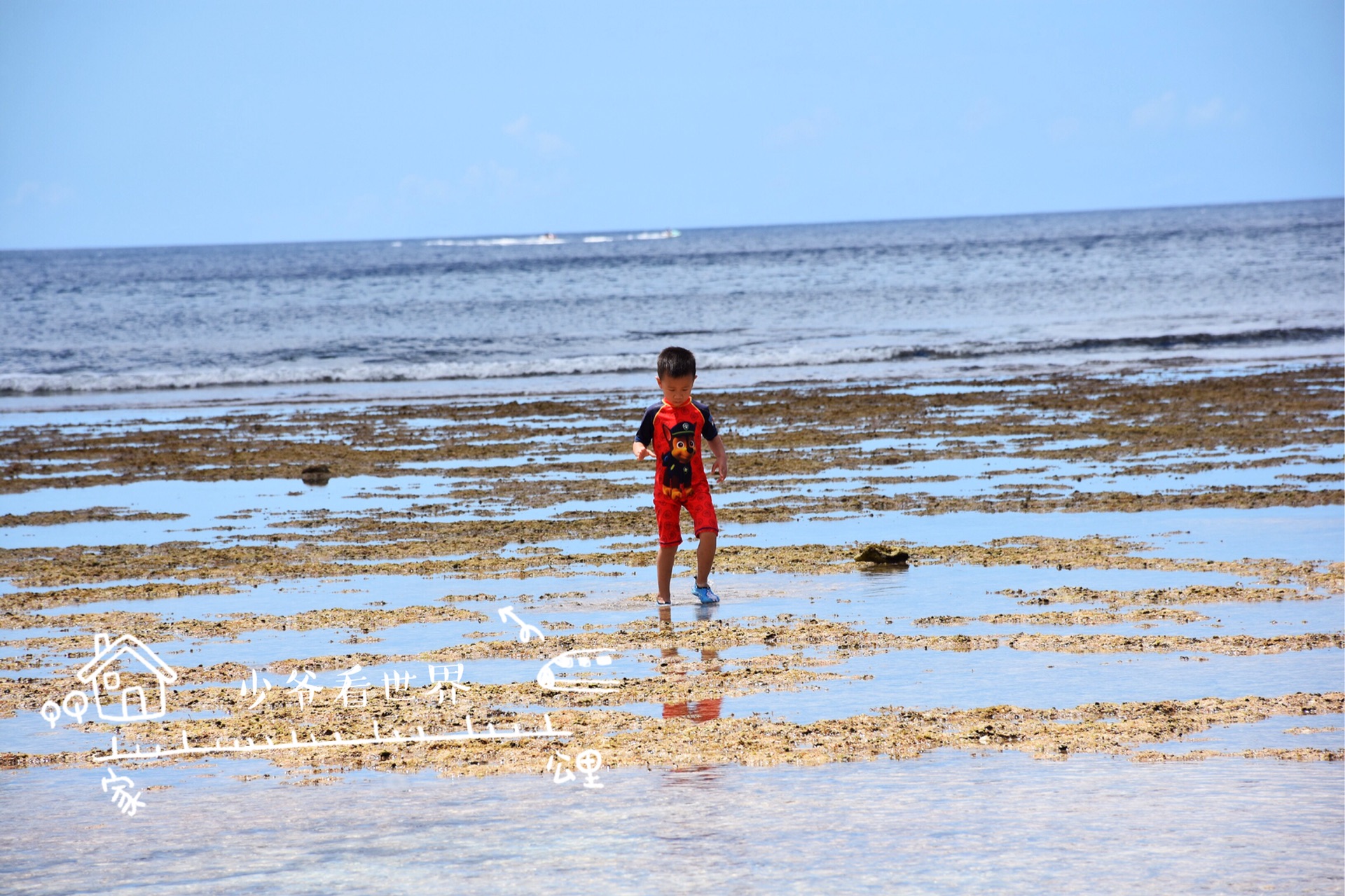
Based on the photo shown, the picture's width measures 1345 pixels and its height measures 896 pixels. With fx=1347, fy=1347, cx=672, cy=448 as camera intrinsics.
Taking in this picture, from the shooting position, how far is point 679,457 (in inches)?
320

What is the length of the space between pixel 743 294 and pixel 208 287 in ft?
128

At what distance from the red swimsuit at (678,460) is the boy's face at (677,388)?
4 cm

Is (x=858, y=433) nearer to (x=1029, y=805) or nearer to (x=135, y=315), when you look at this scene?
(x=1029, y=805)

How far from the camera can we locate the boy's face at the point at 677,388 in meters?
7.97

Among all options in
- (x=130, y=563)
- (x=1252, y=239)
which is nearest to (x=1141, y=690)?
(x=130, y=563)

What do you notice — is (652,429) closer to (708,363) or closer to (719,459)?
(719,459)

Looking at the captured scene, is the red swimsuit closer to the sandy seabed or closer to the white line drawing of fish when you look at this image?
the sandy seabed

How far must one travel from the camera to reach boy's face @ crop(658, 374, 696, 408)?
797 centimetres

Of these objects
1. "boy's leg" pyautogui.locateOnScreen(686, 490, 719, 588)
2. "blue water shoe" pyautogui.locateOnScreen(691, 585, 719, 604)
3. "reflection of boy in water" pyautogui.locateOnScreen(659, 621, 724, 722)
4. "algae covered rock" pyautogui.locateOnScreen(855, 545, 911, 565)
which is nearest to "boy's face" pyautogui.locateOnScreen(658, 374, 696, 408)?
"boy's leg" pyautogui.locateOnScreen(686, 490, 719, 588)

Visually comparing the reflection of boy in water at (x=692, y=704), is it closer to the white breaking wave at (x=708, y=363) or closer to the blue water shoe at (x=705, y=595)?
the blue water shoe at (x=705, y=595)

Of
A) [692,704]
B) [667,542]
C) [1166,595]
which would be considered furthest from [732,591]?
[692,704]

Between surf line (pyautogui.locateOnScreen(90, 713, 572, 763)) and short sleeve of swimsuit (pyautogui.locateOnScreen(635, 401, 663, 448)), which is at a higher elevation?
short sleeve of swimsuit (pyautogui.locateOnScreen(635, 401, 663, 448))

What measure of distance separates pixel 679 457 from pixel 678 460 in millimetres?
17

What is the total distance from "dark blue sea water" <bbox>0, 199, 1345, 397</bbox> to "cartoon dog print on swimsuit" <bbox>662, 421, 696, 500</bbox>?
19.1m
